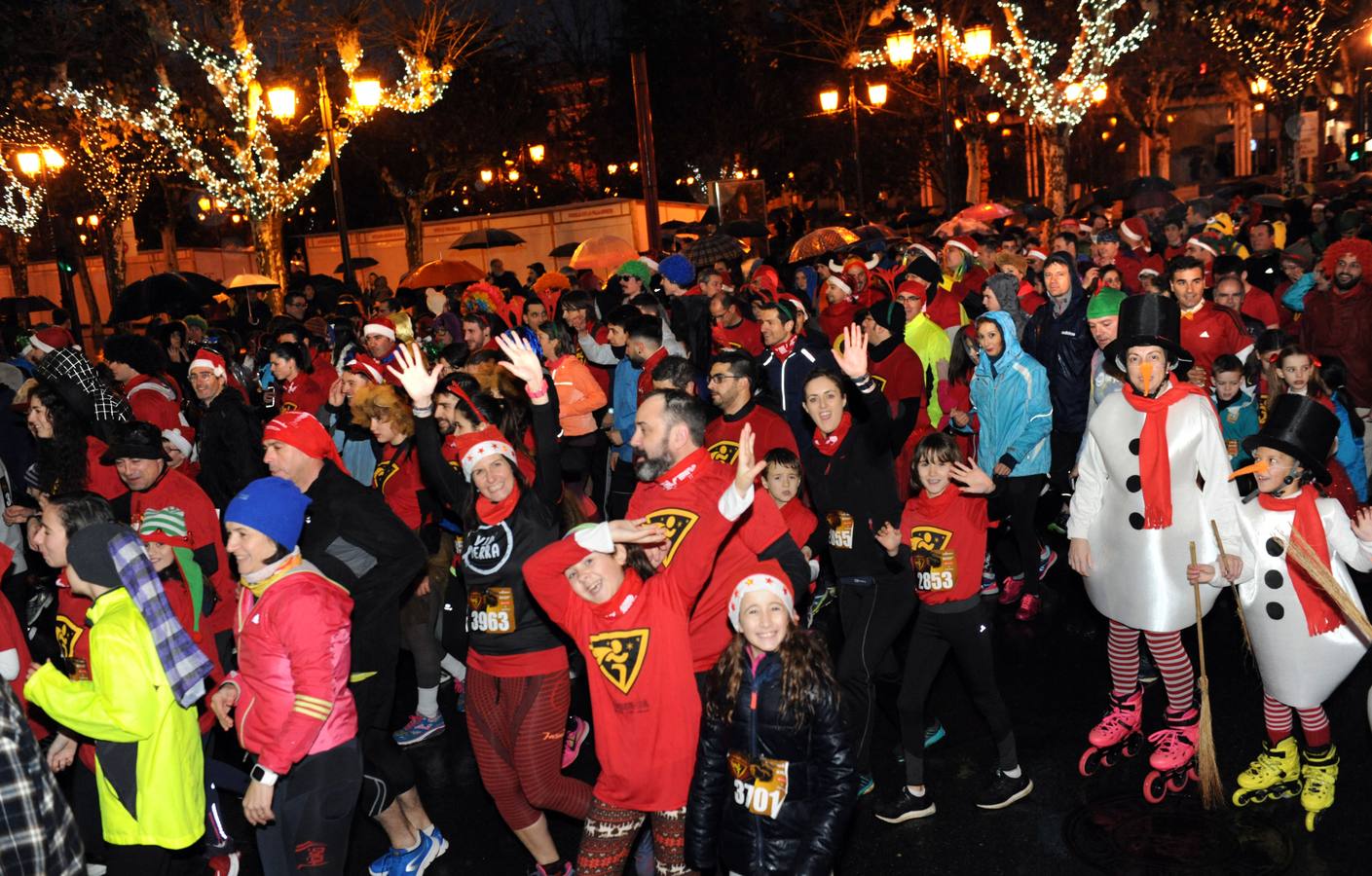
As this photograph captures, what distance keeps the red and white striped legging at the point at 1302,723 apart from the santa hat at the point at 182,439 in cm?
704

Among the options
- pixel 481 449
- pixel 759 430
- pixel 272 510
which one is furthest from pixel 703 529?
pixel 759 430

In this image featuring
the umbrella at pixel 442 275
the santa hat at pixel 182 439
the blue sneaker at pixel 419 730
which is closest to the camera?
the blue sneaker at pixel 419 730

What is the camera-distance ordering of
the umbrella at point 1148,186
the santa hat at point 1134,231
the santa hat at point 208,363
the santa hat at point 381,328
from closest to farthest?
the santa hat at point 208,363, the santa hat at point 381,328, the santa hat at point 1134,231, the umbrella at point 1148,186

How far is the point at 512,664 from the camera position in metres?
5.13

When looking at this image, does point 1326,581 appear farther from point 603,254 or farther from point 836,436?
point 603,254

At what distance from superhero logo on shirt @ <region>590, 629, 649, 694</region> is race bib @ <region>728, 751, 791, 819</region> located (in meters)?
0.50

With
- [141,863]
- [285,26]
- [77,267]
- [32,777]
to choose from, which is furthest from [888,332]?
[77,267]

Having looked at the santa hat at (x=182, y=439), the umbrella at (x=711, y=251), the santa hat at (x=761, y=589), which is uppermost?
the umbrella at (x=711, y=251)

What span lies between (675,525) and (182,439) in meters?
5.60

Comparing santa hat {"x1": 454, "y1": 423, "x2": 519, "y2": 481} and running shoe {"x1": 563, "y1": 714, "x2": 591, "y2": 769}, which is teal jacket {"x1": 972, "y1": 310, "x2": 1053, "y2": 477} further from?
santa hat {"x1": 454, "y1": 423, "x2": 519, "y2": 481}

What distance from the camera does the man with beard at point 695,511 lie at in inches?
184

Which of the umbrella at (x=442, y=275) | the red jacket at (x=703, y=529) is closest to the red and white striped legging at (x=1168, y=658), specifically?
the red jacket at (x=703, y=529)

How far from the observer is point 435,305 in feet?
53.9

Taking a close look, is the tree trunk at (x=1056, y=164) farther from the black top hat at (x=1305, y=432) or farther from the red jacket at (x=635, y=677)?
the red jacket at (x=635, y=677)
